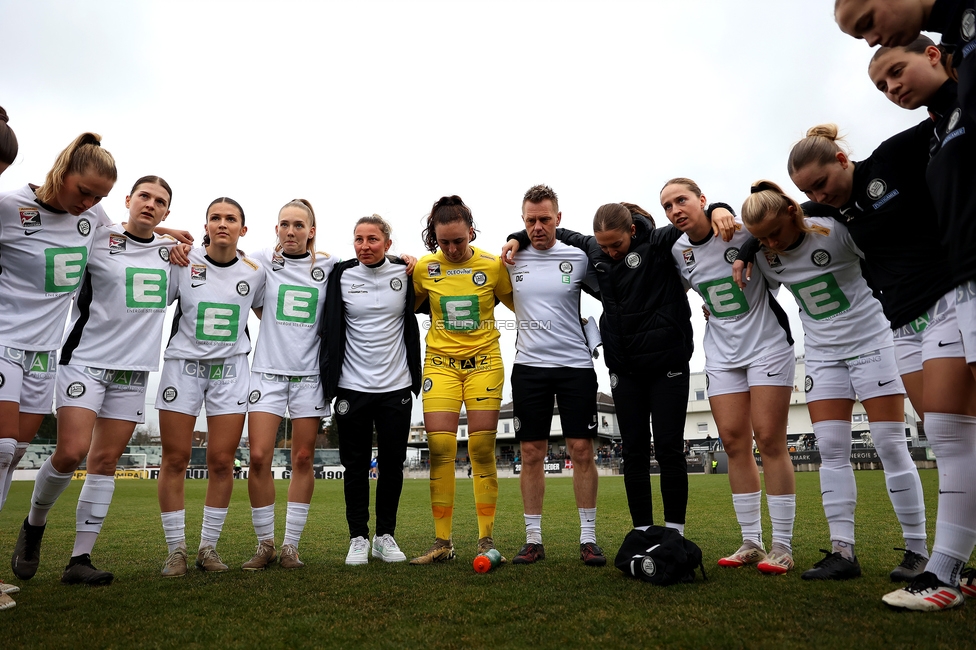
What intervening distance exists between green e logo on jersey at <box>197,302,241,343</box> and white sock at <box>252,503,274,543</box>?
4.57 feet

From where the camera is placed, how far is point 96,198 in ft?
14.0

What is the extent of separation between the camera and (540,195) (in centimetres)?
539

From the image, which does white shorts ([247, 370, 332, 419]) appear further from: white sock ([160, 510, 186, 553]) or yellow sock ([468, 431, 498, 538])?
yellow sock ([468, 431, 498, 538])

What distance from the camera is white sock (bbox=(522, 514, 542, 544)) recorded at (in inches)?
A: 197

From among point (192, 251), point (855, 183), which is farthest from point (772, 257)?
point (192, 251)

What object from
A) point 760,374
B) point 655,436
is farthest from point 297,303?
point 760,374

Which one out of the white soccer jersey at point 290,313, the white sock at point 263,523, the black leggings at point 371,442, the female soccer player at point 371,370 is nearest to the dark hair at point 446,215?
the female soccer player at point 371,370

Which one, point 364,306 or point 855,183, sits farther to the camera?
point 364,306

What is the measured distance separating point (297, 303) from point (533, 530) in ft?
8.86

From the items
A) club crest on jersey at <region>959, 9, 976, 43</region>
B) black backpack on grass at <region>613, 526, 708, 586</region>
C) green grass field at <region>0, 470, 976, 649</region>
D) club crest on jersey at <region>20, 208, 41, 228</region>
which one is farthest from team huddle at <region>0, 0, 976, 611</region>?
black backpack on grass at <region>613, 526, 708, 586</region>

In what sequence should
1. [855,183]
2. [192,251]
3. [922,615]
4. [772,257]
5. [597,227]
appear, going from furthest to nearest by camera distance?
[192,251]
[597,227]
[772,257]
[855,183]
[922,615]

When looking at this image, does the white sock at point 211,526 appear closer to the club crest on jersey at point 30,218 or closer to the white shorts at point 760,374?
the club crest on jersey at point 30,218

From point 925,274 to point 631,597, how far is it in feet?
7.54

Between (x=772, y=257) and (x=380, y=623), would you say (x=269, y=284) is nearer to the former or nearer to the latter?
(x=380, y=623)
